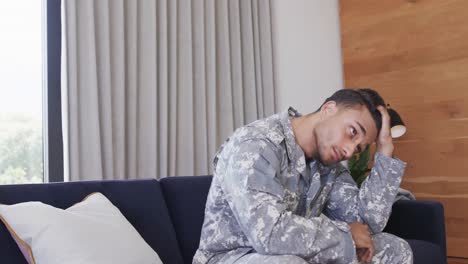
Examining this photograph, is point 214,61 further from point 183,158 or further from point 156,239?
point 156,239

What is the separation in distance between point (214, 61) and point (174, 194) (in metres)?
1.23

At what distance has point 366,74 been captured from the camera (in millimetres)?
3332

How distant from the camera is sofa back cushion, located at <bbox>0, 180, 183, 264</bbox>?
1.59m

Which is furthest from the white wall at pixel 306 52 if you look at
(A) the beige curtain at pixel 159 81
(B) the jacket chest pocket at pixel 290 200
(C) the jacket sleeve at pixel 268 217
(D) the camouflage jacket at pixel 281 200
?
(C) the jacket sleeve at pixel 268 217

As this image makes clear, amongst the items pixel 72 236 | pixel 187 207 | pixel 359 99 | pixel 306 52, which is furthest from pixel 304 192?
pixel 306 52

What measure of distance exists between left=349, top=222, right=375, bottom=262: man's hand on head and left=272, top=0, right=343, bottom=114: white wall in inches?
76.3

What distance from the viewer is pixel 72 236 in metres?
1.38

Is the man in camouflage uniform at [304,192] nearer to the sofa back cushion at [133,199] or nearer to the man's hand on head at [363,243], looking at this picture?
the man's hand on head at [363,243]

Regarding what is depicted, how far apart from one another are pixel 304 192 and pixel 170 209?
22.4 inches

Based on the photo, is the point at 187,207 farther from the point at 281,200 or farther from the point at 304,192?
the point at 281,200

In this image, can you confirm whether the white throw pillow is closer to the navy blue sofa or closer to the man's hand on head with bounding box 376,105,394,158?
the navy blue sofa

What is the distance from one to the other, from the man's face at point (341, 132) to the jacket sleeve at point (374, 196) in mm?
168

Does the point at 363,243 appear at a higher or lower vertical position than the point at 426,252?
higher

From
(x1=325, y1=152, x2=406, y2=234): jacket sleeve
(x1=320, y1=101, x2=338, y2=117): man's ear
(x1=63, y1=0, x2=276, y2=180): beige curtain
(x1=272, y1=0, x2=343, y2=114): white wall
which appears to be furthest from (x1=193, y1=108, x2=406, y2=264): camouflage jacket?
(x1=272, y1=0, x2=343, y2=114): white wall
